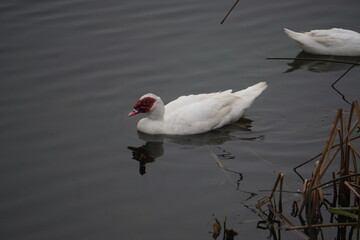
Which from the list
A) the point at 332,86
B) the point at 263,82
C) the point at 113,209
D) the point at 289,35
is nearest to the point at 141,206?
the point at 113,209

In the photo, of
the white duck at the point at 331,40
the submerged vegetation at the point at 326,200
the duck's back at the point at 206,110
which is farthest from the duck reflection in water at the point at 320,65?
the submerged vegetation at the point at 326,200

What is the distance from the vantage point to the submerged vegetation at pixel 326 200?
19.5 ft

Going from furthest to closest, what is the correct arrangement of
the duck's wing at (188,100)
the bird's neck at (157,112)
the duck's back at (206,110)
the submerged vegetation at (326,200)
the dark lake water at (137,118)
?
the duck's wing at (188,100), the bird's neck at (157,112), the duck's back at (206,110), the dark lake water at (137,118), the submerged vegetation at (326,200)

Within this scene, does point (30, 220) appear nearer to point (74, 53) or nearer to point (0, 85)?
point (0, 85)

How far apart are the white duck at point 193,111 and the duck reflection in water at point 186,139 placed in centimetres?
8

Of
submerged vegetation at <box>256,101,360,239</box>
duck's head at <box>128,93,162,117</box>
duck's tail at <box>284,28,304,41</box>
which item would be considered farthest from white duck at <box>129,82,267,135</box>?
submerged vegetation at <box>256,101,360,239</box>

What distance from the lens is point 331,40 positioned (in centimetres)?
1092

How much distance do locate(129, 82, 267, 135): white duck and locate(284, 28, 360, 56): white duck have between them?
199 cm

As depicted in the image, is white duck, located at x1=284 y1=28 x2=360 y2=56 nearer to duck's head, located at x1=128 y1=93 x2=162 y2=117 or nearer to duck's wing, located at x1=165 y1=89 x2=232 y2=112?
duck's wing, located at x1=165 y1=89 x2=232 y2=112

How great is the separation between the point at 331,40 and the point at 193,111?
346cm

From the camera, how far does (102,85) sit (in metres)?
10.4

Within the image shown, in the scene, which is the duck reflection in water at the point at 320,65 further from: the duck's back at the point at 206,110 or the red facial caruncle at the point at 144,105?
the red facial caruncle at the point at 144,105

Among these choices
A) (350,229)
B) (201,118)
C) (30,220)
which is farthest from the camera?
(201,118)

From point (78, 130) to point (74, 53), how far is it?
270 centimetres
